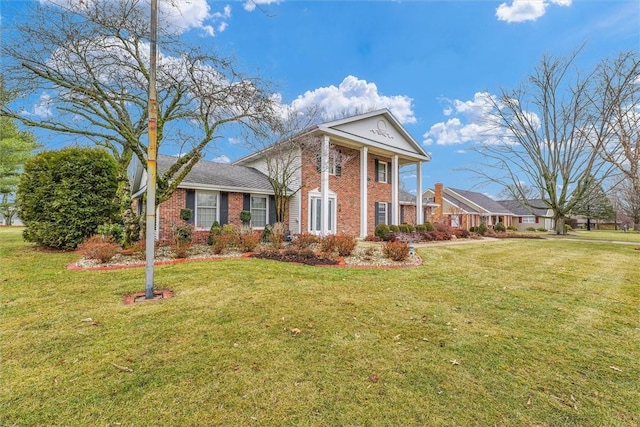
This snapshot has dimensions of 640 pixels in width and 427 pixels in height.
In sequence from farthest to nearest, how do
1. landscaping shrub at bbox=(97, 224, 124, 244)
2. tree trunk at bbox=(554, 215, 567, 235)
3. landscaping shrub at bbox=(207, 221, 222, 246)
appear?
tree trunk at bbox=(554, 215, 567, 235)
landscaping shrub at bbox=(207, 221, 222, 246)
landscaping shrub at bbox=(97, 224, 124, 244)

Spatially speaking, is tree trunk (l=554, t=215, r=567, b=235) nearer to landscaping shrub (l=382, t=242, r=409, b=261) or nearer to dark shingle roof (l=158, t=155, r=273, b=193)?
landscaping shrub (l=382, t=242, r=409, b=261)

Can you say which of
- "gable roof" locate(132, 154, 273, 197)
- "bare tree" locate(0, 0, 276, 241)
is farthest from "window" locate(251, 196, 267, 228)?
"bare tree" locate(0, 0, 276, 241)

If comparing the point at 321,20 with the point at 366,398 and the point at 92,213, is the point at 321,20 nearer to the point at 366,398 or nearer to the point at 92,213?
the point at 92,213

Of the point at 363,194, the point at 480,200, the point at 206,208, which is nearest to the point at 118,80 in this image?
the point at 206,208

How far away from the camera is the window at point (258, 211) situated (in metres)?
15.1

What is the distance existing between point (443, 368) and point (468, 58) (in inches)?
625

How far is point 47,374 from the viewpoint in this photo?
269 cm

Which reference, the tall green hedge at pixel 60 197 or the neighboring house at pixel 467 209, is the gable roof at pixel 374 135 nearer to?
the tall green hedge at pixel 60 197

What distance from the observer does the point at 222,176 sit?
49.5 feet

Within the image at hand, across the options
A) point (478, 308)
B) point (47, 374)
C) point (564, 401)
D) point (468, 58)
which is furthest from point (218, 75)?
point (468, 58)

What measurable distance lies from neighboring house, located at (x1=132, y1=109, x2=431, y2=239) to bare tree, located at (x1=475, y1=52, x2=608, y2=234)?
7.87m

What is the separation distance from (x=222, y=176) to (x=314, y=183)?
4921mm

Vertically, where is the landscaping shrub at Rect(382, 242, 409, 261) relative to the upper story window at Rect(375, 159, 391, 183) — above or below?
below

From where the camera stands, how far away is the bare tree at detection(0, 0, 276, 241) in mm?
7598
